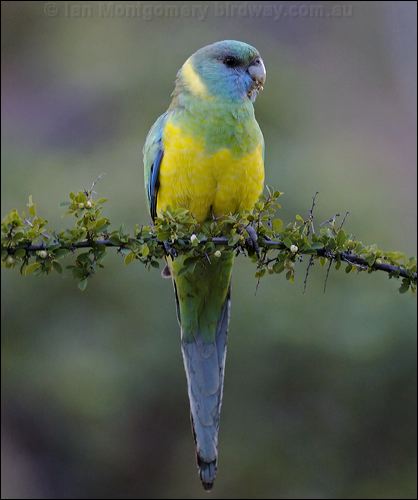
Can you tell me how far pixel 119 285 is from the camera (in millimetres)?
6668

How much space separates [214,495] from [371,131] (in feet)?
22.1

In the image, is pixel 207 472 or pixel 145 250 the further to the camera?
pixel 207 472

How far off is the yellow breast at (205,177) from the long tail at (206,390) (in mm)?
592

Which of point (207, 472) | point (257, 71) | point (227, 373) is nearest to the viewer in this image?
point (207, 472)

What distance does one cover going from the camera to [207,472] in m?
3.63

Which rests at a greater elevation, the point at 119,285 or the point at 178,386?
the point at 119,285

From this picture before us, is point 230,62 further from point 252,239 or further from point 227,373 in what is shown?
point 227,373

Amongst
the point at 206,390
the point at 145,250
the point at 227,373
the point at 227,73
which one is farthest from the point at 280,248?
the point at 227,373

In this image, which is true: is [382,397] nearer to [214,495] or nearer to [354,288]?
[354,288]

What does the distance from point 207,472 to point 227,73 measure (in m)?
1.96

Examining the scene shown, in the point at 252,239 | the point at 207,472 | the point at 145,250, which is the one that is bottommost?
the point at 207,472

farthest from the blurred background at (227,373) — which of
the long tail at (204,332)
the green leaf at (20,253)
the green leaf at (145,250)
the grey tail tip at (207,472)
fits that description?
the green leaf at (20,253)

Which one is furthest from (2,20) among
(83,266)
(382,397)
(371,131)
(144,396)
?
(83,266)

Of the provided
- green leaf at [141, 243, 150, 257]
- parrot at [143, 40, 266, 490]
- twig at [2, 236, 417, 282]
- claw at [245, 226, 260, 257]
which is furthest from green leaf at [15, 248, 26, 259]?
parrot at [143, 40, 266, 490]
